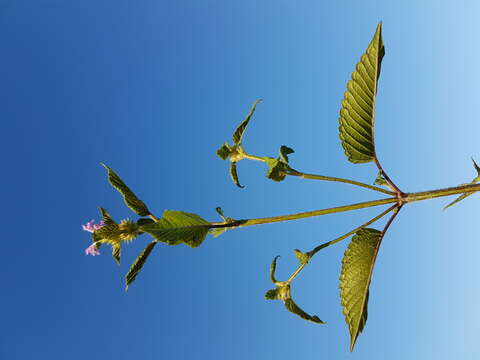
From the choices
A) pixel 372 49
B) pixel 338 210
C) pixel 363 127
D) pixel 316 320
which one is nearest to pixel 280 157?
pixel 338 210

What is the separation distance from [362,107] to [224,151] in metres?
0.59

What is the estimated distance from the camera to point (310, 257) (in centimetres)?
161

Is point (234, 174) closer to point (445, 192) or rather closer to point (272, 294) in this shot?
point (272, 294)

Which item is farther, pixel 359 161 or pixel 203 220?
pixel 359 161

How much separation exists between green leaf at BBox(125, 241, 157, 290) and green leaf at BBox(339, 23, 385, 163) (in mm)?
926

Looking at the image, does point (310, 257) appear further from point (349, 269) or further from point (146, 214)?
point (146, 214)

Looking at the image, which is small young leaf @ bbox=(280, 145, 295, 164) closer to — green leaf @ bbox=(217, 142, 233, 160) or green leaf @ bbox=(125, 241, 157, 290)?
green leaf @ bbox=(217, 142, 233, 160)

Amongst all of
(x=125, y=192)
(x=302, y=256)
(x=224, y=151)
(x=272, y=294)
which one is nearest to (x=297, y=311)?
(x=272, y=294)

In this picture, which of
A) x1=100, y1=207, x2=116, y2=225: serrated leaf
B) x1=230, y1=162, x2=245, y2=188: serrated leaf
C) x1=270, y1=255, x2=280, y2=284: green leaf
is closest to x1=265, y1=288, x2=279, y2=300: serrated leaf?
x1=270, y1=255, x2=280, y2=284: green leaf

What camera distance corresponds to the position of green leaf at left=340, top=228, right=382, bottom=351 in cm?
178

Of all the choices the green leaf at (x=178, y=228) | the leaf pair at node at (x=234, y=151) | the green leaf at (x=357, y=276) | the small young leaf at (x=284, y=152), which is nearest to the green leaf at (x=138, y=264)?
the green leaf at (x=178, y=228)

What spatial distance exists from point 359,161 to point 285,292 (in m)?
0.66

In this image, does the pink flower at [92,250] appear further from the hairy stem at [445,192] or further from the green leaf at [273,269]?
the hairy stem at [445,192]

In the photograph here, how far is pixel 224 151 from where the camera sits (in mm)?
1653
